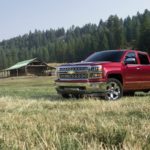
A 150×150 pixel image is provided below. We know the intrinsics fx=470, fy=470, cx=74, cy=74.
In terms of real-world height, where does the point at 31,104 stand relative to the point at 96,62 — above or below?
below

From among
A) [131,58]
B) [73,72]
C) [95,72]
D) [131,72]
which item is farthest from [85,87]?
[131,58]

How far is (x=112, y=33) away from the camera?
509 feet

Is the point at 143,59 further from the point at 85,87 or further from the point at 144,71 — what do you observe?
the point at 85,87

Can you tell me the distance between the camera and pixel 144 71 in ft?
53.6

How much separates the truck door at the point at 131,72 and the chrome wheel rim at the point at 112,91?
26.9 inches

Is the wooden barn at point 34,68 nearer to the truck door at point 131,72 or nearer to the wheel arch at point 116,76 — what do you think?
the truck door at point 131,72

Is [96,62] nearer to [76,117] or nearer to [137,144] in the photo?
[76,117]

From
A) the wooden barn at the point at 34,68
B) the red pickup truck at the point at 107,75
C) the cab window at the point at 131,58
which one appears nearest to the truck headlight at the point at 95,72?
the red pickup truck at the point at 107,75

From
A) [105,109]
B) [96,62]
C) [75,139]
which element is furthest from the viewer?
[96,62]

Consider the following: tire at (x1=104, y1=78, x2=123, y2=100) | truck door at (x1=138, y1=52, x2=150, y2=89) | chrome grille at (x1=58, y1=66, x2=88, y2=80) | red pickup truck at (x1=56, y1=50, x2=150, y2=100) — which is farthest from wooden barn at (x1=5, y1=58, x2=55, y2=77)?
tire at (x1=104, y1=78, x2=123, y2=100)

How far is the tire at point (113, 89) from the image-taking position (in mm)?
14677

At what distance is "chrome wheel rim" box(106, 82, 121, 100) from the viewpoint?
1470 centimetres

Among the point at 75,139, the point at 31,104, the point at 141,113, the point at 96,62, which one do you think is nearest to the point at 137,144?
the point at 75,139

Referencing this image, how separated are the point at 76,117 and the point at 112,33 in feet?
486
